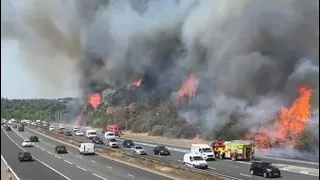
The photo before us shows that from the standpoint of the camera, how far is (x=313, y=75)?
858 inches

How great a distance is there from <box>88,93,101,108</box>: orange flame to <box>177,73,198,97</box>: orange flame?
5115 mm

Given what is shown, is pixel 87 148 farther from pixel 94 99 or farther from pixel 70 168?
pixel 94 99

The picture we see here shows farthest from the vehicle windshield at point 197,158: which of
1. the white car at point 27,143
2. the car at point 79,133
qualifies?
the white car at point 27,143

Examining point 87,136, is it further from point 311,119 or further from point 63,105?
point 311,119

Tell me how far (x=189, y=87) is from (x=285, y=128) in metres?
5.51

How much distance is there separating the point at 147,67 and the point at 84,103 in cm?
377

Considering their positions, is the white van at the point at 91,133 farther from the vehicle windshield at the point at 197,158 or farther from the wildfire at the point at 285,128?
the wildfire at the point at 285,128

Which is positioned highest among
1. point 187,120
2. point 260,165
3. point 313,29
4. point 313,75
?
point 313,29

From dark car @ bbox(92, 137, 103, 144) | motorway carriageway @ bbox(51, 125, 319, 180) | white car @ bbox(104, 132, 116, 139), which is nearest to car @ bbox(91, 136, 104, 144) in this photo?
dark car @ bbox(92, 137, 103, 144)

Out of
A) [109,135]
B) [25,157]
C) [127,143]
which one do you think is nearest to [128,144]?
[127,143]

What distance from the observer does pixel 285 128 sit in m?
27.4

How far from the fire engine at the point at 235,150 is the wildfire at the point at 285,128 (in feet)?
1.79

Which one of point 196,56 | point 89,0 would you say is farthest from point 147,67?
point 196,56

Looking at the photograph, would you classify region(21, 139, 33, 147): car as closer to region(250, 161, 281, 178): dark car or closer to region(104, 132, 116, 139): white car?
region(104, 132, 116, 139): white car
